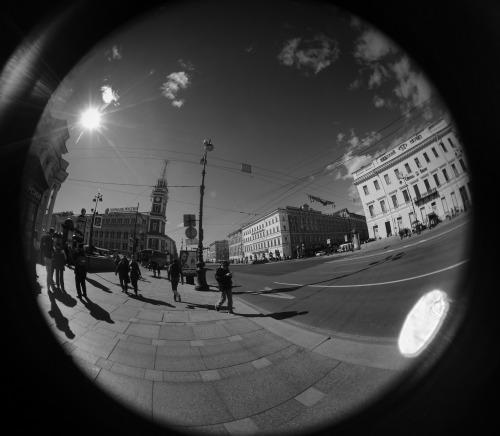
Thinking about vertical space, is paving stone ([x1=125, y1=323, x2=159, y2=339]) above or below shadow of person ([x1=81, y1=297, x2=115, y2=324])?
below

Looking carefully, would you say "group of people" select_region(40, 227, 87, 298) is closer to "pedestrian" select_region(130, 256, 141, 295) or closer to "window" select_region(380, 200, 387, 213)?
"pedestrian" select_region(130, 256, 141, 295)

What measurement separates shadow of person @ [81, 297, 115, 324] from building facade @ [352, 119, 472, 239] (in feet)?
7.85

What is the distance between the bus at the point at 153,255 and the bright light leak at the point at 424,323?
7.48 ft

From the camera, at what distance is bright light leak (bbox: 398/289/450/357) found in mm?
1320

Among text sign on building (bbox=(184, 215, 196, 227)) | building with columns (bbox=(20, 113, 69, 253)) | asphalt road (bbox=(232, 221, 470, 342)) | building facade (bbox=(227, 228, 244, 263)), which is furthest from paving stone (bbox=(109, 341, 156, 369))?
building facade (bbox=(227, 228, 244, 263))

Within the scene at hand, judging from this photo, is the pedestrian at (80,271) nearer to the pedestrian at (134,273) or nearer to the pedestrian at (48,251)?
the pedestrian at (48,251)

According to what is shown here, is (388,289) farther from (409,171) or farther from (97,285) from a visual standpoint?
(97,285)

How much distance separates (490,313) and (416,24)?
7.16ft

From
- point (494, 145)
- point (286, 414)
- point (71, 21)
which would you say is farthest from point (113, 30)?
point (494, 145)

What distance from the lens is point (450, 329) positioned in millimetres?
1353

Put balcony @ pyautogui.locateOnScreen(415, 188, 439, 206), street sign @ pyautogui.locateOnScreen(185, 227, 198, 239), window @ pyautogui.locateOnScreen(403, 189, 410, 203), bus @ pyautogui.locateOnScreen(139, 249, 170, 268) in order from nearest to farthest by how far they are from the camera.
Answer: balcony @ pyautogui.locateOnScreen(415, 188, 439, 206)
window @ pyautogui.locateOnScreen(403, 189, 410, 203)
bus @ pyautogui.locateOnScreen(139, 249, 170, 268)
street sign @ pyautogui.locateOnScreen(185, 227, 198, 239)

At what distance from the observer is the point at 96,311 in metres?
1.24

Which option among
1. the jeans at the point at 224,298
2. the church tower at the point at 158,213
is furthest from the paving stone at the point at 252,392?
the church tower at the point at 158,213

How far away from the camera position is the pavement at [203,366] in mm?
1074
